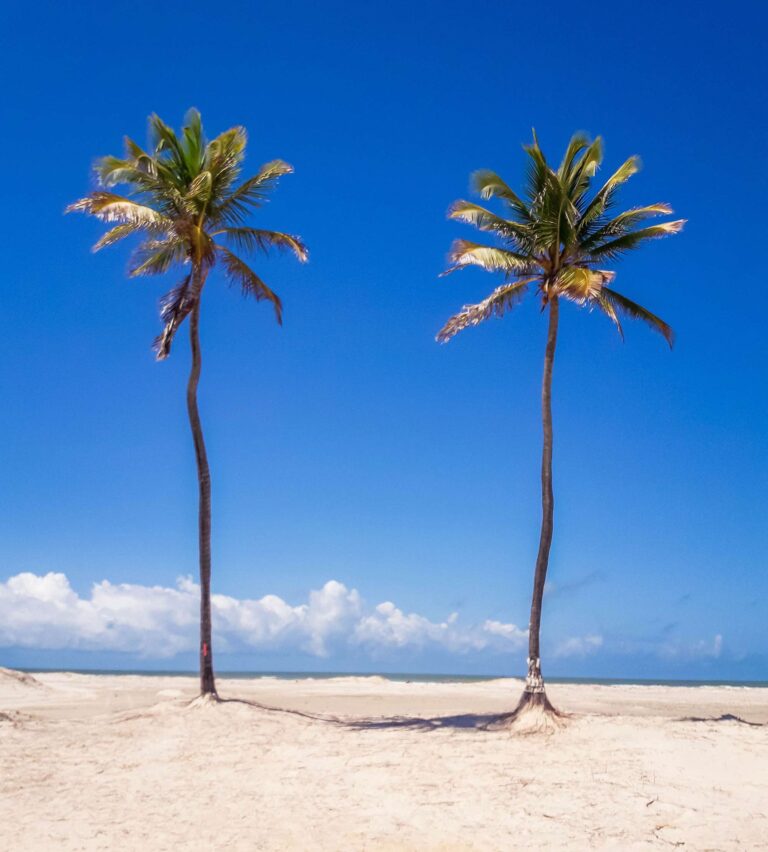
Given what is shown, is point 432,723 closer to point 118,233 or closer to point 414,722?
point 414,722

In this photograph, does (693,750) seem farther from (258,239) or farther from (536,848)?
(258,239)

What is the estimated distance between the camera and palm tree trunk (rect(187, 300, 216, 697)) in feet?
65.0

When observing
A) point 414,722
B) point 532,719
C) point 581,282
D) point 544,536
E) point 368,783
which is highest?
point 581,282

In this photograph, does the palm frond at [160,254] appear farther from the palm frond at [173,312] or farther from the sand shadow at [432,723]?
the sand shadow at [432,723]

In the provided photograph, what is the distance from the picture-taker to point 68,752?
16.3 meters

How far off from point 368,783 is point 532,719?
4.47 meters

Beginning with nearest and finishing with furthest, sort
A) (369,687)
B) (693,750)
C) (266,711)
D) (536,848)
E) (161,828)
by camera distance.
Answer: (536,848) → (161,828) → (693,750) → (266,711) → (369,687)

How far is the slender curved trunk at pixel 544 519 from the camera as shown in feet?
59.5

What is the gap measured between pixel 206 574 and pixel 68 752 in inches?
196

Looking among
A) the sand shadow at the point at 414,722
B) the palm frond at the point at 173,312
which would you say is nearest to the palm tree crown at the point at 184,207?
the palm frond at the point at 173,312

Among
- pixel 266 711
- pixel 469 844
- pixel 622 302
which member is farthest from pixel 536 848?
pixel 622 302

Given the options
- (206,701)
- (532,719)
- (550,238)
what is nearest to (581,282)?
(550,238)

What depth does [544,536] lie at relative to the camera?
1909 cm

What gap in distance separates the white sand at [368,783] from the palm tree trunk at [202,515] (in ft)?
3.42
